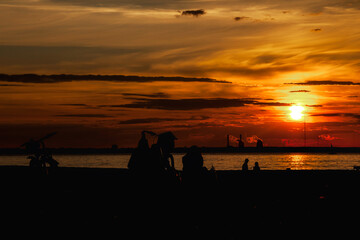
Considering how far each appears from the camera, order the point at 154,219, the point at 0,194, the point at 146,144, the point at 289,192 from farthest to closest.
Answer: the point at 289,192 → the point at 0,194 → the point at 154,219 → the point at 146,144

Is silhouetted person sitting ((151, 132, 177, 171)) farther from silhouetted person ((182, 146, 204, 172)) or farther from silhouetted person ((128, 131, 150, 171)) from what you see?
silhouetted person ((182, 146, 204, 172))

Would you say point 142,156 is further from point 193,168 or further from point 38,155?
point 38,155

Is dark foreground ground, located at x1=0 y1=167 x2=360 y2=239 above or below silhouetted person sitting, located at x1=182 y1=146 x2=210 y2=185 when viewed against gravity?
below

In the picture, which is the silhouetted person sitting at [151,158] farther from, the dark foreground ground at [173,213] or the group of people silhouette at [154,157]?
the dark foreground ground at [173,213]

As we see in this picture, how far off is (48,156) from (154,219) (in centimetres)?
654

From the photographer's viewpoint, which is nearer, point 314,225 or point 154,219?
point 314,225

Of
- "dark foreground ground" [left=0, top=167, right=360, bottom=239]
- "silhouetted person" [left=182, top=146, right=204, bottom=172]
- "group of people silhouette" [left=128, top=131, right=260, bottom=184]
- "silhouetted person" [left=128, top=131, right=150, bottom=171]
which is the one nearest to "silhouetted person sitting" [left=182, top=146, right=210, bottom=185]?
"silhouetted person" [left=182, top=146, right=204, bottom=172]

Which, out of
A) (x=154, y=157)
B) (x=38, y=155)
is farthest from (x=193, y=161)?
(x=38, y=155)

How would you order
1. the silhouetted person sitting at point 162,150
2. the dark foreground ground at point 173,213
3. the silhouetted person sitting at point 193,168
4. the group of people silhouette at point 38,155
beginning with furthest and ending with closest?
1. the group of people silhouette at point 38,155
2. the silhouetted person sitting at point 193,168
3. the silhouetted person sitting at point 162,150
4. the dark foreground ground at point 173,213

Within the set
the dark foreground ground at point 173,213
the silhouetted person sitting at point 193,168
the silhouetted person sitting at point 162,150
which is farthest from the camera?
the silhouetted person sitting at point 193,168

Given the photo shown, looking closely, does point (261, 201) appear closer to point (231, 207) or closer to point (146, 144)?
point (231, 207)

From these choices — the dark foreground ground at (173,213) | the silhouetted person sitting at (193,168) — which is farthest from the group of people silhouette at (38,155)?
the silhouetted person sitting at (193,168)

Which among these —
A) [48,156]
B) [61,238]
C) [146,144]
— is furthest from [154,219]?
[48,156]

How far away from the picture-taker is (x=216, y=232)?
1276cm
